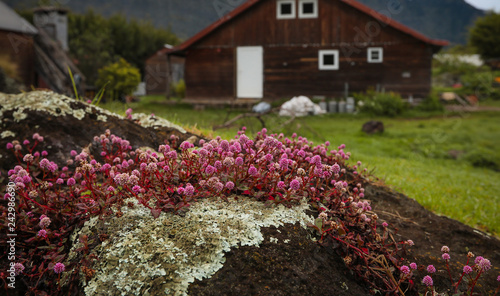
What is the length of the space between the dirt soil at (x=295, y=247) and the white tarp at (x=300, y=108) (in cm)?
1392

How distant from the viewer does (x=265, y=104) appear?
19.5 metres

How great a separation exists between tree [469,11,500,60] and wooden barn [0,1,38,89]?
158 ft

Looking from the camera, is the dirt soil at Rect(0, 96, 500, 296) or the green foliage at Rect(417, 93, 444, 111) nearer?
the dirt soil at Rect(0, 96, 500, 296)

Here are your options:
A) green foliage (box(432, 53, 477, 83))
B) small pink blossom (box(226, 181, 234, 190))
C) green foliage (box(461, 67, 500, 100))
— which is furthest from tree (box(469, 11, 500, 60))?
small pink blossom (box(226, 181, 234, 190))

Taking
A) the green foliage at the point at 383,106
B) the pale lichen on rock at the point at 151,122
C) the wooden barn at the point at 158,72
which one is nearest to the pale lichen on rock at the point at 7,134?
the pale lichen on rock at the point at 151,122

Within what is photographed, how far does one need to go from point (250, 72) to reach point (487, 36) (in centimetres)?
3716

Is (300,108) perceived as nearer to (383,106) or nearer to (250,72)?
(383,106)

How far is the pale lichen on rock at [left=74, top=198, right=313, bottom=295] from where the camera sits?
1858 mm

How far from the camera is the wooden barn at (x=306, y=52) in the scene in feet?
66.0

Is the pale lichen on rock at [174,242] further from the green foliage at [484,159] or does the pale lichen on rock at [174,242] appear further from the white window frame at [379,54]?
the white window frame at [379,54]

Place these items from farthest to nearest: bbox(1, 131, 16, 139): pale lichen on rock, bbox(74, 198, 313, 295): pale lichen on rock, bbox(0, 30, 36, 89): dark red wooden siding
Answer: bbox(0, 30, 36, 89): dark red wooden siding → bbox(1, 131, 16, 139): pale lichen on rock → bbox(74, 198, 313, 295): pale lichen on rock

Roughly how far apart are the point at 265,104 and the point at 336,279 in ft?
58.0

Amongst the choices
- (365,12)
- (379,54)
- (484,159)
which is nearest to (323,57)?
(379,54)

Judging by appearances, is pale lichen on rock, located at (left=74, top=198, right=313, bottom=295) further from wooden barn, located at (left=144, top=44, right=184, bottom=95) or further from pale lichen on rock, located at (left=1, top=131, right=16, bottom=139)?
wooden barn, located at (left=144, top=44, right=184, bottom=95)
